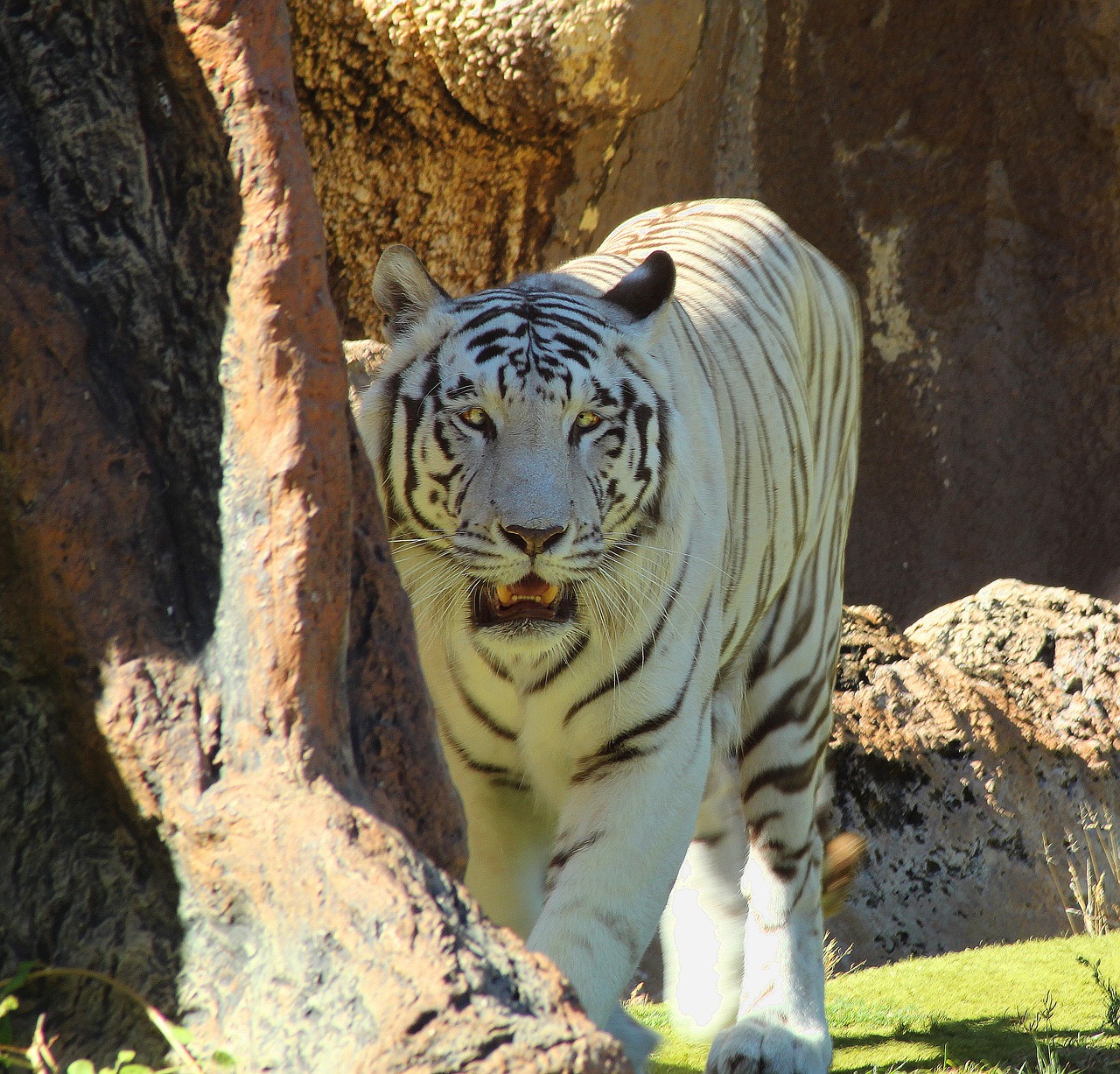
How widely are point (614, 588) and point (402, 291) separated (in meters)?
0.75

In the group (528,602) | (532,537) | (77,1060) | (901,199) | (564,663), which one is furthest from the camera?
(901,199)

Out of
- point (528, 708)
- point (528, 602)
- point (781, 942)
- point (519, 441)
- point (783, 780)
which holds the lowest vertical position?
point (781, 942)

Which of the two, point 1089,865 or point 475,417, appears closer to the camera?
point 475,417

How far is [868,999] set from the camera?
3842 mm

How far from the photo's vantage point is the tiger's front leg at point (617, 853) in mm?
2350

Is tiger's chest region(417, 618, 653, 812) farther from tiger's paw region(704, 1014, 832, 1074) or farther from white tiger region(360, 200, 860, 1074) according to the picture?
tiger's paw region(704, 1014, 832, 1074)

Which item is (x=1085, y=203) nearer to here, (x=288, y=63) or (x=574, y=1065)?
(x=288, y=63)

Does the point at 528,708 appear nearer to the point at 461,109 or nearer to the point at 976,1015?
the point at 976,1015

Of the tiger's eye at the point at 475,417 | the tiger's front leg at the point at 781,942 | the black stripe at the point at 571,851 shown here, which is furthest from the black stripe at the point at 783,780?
the tiger's eye at the point at 475,417

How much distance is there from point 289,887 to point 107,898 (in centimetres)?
31

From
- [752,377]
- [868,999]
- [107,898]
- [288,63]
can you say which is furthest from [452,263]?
[107,898]

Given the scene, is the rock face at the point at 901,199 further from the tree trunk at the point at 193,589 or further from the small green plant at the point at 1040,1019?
the tree trunk at the point at 193,589

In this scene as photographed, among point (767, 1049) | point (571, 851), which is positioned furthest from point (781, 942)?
point (571, 851)

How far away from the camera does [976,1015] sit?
3.57m
